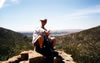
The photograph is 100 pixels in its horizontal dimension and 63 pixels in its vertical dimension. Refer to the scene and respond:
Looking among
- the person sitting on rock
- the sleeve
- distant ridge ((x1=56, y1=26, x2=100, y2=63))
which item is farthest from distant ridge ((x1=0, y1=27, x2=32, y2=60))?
the sleeve

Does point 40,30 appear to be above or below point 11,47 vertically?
above

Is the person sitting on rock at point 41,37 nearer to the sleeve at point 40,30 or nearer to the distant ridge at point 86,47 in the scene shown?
the sleeve at point 40,30

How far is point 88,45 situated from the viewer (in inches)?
403

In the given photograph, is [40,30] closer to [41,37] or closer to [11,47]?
[41,37]

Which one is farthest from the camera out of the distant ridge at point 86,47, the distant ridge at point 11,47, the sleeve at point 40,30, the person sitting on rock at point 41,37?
the distant ridge at point 11,47

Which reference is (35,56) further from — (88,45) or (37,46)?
(88,45)

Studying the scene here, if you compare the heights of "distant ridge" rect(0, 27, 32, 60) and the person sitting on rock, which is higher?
the person sitting on rock

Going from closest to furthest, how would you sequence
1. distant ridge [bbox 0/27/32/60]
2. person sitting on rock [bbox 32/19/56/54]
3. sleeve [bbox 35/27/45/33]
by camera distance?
1. person sitting on rock [bbox 32/19/56/54]
2. sleeve [bbox 35/27/45/33]
3. distant ridge [bbox 0/27/32/60]

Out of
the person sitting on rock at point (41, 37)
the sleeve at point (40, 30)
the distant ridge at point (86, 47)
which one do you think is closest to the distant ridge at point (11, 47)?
the distant ridge at point (86, 47)

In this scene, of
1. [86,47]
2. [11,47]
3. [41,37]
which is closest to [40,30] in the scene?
[41,37]

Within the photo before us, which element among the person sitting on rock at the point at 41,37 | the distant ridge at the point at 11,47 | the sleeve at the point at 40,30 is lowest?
the distant ridge at the point at 11,47

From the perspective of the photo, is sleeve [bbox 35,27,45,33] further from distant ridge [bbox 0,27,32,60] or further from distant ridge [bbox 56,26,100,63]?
distant ridge [bbox 0,27,32,60]

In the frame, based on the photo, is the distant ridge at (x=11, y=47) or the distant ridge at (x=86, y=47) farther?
the distant ridge at (x=11, y=47)

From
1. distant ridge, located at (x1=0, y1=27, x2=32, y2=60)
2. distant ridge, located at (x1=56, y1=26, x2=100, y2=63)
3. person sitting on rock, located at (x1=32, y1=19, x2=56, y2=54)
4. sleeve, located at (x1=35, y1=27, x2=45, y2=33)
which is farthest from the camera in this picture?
distant ridge, located at (x1=0, y1=27, x2=32, y2=60)
